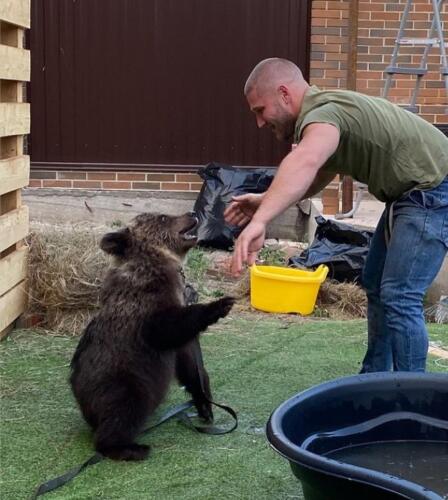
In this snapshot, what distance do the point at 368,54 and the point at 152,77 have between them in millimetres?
2550

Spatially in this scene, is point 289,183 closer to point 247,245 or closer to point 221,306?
point 247,245

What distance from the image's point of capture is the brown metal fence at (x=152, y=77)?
402 inches

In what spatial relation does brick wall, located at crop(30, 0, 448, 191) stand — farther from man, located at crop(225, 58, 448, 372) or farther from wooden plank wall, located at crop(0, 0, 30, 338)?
man, located at crop(225, 58, 448, 372)

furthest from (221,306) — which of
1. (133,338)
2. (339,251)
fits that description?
(339,251)

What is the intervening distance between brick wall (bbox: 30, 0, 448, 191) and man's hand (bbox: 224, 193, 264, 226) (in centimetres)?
580

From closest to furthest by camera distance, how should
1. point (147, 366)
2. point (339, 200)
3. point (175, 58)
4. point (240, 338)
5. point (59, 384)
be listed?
1. point (147, 366)
2. point (59, 384)
3. point (240, 338)
4. point (339, 200)
5. point (175, 58)

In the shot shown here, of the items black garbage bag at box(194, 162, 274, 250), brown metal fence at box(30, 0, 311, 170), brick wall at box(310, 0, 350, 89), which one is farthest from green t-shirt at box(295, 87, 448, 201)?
brown metal fence at box(30, 0, 311, 170)

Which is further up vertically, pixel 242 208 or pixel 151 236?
pixel 242 208

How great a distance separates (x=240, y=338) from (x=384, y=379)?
265cm

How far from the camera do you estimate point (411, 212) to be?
450cm

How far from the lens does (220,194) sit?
9594 millimetres

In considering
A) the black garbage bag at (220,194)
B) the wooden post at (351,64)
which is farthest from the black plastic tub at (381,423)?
the black garbage bag at (220,194)

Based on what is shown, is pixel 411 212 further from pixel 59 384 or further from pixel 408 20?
pixel 408 20

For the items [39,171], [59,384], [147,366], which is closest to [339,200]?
[39,171]
